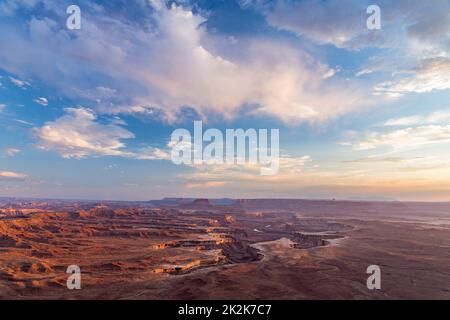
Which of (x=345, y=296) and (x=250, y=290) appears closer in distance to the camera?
(x=345, y=296)
